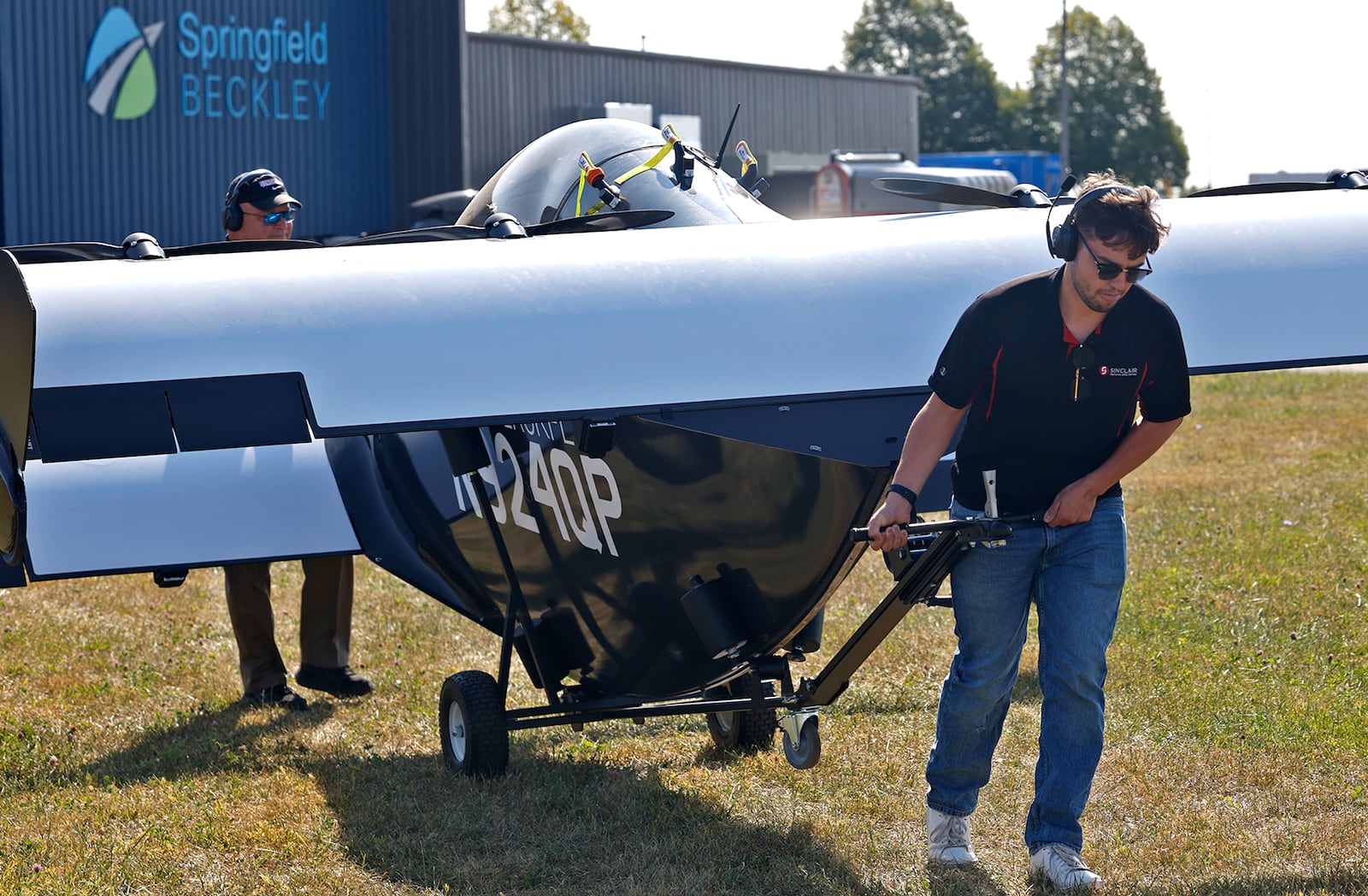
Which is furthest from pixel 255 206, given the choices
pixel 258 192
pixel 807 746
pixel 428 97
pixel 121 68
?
pixel 428 97

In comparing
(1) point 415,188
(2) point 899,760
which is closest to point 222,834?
(2) point 899,760

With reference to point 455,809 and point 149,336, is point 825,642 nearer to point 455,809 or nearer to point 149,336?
point 455,809

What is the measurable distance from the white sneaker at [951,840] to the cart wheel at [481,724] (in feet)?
5.42

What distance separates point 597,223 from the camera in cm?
507

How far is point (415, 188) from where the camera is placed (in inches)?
989

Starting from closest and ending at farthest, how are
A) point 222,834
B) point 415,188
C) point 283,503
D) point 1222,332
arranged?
1. point 1222,332
2. point 222,834
3. point 283,503
4. point 415,188

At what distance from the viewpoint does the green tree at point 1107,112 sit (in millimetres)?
95562

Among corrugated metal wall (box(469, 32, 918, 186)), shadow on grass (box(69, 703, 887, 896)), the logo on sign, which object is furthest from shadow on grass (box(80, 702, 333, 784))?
corrugated metal wall (box(469, 32, 918, 186))

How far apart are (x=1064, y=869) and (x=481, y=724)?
7.05 feet

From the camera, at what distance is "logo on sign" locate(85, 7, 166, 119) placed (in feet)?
71.4

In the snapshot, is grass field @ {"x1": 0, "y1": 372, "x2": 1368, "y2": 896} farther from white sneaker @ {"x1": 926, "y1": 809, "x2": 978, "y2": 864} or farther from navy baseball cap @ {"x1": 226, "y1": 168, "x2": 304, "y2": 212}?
navy baseball cap @ {"x1": 226, "y1": 168, "x2": 304, "y2": 212}

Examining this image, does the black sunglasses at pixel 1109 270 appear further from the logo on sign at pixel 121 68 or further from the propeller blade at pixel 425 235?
the logo on sign at pixel 121 68

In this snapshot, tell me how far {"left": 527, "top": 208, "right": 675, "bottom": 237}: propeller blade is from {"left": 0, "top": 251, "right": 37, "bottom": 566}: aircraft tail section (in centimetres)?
180

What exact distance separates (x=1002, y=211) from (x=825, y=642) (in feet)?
9.95
